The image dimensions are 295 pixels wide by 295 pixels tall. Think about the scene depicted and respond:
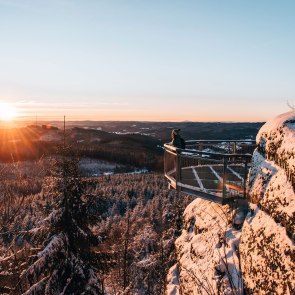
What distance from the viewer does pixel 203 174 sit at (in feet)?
43.6

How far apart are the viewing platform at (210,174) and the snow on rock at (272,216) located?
0.88 meters

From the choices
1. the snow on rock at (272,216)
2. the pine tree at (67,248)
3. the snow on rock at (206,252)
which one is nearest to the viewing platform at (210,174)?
the snow on rock at (206,252)

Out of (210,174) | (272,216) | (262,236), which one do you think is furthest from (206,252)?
(210,174)

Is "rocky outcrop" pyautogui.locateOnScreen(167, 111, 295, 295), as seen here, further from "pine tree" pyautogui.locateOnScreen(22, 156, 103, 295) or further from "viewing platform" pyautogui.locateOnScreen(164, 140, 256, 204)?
"pine tree" pyautogui.locateOnScreen(22, 156, 103, 295)

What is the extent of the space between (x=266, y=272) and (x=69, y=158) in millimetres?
9810

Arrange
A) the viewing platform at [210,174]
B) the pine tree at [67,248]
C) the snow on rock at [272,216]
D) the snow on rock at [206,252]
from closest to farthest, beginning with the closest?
the snow on rock at [272,216] → the snow on rock at [206,252] → the viewing platform at [210,174] → the pine tree at [67,248]

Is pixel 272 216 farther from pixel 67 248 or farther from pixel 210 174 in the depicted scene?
pixel 67 248

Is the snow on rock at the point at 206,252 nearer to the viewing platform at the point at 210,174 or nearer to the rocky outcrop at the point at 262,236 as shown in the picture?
the rocky outcrop at the point at 262,236

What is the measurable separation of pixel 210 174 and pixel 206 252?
4587 millimetres

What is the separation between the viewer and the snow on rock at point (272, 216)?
20.0 ft

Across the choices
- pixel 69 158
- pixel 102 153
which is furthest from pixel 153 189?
pixel 69 158

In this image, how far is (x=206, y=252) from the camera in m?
9.20

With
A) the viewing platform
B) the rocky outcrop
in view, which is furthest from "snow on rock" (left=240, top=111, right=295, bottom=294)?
the viewing platform

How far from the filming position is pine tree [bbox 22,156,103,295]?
12438mm
